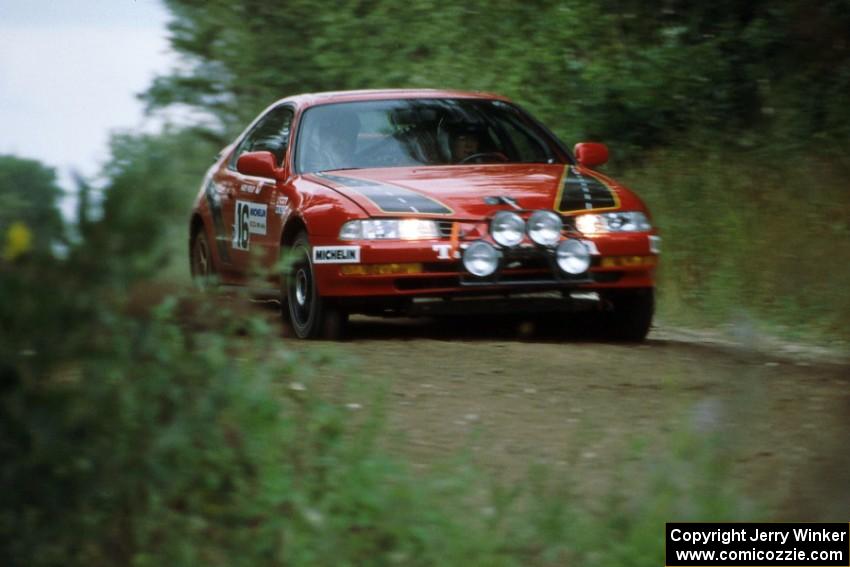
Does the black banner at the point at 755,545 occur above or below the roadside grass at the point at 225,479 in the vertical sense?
below

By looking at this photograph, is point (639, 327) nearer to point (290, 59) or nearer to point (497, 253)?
point (497, 253)

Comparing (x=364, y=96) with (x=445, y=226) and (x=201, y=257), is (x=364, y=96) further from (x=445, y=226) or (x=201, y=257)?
(x=201, y=257)

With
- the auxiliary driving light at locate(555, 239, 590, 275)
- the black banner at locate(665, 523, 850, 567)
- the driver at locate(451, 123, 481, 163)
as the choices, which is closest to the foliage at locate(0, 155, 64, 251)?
the black banner at locate(665, 523, 850, 567)

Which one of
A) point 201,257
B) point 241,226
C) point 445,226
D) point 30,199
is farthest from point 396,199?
point 30,199

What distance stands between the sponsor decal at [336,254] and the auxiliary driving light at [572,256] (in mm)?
1098

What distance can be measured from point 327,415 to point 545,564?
79 cm

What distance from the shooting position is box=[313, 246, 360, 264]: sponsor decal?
29.2 ft

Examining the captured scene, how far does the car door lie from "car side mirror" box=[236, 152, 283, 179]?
0.10 metres

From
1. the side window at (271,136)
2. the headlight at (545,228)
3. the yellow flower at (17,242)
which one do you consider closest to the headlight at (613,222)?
the headlight at (545,228)

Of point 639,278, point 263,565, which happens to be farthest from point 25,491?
point 639,278

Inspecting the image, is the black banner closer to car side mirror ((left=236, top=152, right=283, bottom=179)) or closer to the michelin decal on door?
car side mirror ((left=236, top=152, right=283, bottom=179))

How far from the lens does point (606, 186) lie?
9.55 metres

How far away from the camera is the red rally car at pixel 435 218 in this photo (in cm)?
889

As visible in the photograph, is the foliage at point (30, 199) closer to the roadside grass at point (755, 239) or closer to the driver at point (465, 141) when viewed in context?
the driver at point (465, 141)
